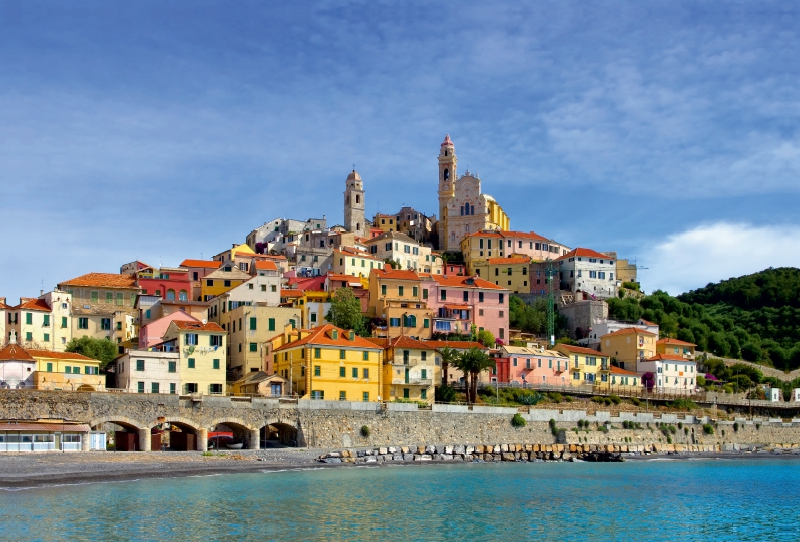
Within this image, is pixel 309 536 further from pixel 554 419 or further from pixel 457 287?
pixel 457 287

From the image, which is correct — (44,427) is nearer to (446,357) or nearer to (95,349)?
(95,349)

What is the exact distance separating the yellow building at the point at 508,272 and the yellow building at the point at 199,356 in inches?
1911

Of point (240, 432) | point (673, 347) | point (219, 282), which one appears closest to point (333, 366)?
point (240, 432)

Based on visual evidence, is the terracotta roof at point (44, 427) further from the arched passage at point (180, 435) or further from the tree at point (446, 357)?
the tree at point (446, 357)

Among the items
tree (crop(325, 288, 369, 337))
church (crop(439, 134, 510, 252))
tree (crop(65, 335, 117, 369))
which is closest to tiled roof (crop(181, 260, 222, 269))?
tree (crop(325, 288, 369, 337))

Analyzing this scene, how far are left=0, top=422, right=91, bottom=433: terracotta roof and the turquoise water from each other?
281 inches

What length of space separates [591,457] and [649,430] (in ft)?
28.3

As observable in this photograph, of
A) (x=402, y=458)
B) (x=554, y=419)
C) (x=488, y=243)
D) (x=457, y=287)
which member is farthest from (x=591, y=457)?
(x=488, y=243)

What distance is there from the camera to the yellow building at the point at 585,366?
78812 millimetres

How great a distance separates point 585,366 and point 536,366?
6.19 m

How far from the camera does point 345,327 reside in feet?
244

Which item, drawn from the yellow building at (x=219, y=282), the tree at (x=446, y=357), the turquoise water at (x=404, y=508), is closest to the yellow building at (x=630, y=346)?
the tree at (x=446, y=357)

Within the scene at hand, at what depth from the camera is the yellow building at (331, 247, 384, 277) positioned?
3858 inches

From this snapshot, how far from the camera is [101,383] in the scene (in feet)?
191
